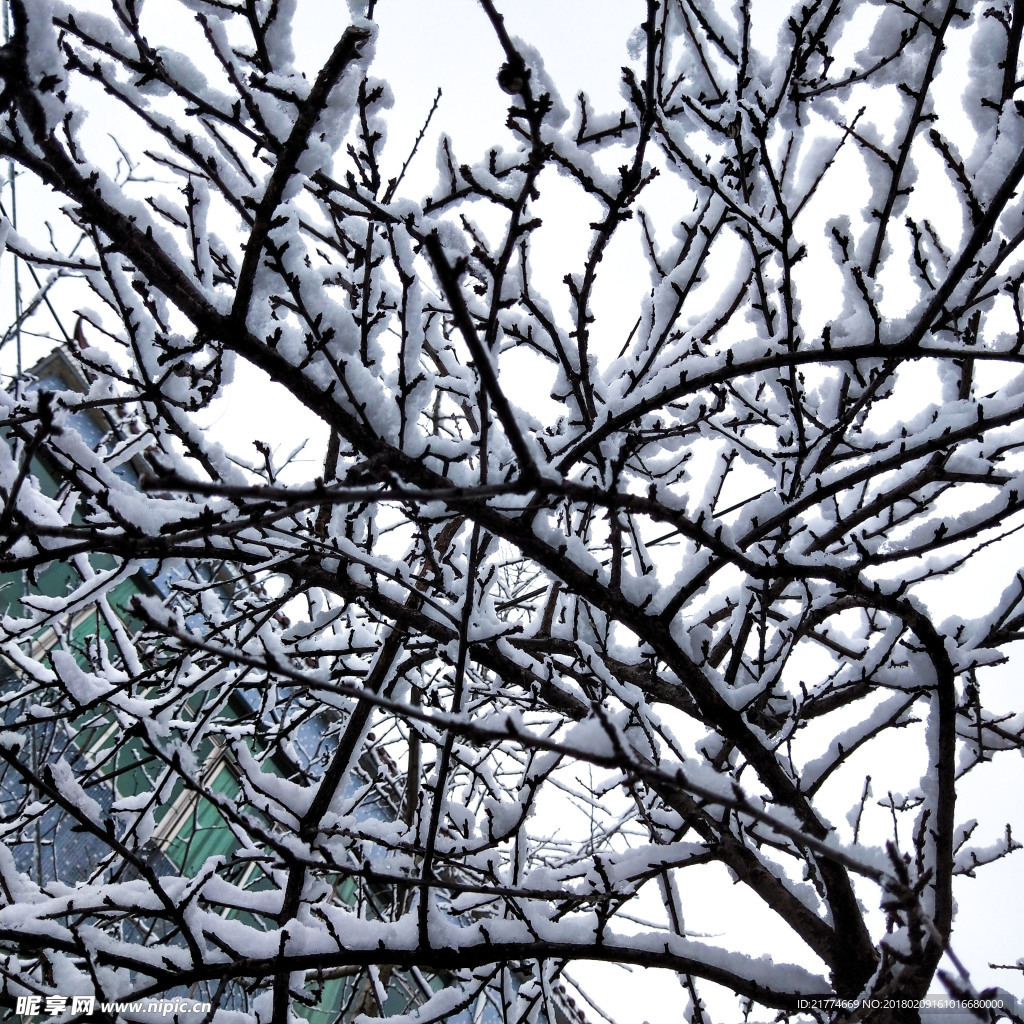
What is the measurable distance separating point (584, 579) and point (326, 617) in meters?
1.28

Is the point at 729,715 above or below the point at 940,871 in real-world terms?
above

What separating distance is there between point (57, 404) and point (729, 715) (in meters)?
1.87

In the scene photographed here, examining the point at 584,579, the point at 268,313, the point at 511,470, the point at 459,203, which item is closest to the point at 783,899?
the point at 584,579

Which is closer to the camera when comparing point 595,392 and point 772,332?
point 595,392

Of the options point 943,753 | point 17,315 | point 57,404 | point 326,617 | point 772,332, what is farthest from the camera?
point 17,315

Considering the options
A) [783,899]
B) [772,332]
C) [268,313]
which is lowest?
[783,899]

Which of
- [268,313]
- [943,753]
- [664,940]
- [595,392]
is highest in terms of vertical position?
[595,392]

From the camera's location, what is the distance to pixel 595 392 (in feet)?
6.86

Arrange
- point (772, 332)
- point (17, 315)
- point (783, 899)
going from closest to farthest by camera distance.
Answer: point (783, 899)
point (772, 332)
point (17, 315)

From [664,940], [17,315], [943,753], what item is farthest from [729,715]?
[17,315]

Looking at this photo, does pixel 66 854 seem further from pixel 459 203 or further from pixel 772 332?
pixel 772 332

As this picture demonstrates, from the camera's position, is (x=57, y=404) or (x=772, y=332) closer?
(x=57, y=404)

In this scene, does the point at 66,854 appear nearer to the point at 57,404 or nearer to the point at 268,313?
the point at 57,404

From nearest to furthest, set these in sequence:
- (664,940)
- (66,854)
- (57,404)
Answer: (57,404)
(664,940)
(66,854)
